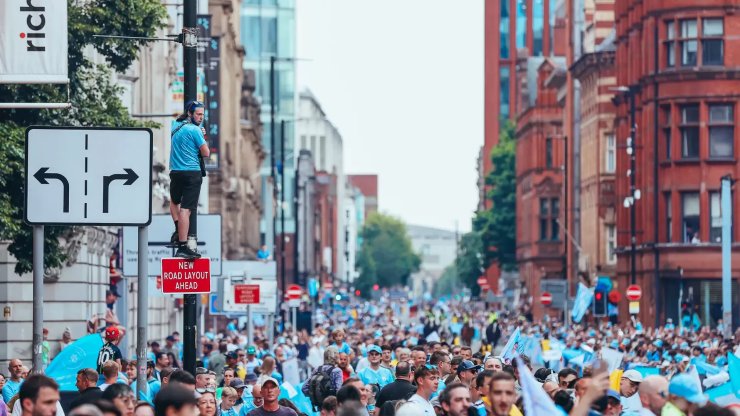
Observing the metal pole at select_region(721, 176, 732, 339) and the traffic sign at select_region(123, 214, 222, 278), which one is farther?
the metal pole at select_region(721, 176, 732, 339)

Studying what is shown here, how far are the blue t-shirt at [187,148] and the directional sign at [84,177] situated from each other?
2.53 feet

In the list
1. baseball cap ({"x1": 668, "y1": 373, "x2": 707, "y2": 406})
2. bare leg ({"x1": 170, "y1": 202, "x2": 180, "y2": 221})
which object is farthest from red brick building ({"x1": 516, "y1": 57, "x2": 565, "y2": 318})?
baseball cap ({"x1": 668, "y1": 373, "x2": 707, "y2": 406})

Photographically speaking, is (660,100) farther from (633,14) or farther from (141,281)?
(141,281)

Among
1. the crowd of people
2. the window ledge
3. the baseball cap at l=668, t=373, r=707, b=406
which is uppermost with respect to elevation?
the window ledge

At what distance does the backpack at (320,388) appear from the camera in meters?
21.2

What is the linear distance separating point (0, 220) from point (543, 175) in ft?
310

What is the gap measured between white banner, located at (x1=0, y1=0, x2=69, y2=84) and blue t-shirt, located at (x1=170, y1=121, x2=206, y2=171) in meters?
2.15

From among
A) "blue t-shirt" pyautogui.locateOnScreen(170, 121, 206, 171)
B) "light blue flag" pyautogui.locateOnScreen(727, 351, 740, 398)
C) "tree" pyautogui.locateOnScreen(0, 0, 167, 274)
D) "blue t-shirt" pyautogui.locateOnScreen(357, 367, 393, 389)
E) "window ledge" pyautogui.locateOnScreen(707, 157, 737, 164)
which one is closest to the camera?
"blue t-shirt" pyautogui.locateOnScreen(170, 121, 206, 171)

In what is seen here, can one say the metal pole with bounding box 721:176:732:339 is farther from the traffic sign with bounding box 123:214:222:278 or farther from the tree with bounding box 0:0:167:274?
the tree with bounding box 0:0:167:274

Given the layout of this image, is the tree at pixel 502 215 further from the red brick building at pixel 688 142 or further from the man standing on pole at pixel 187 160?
the man standing on pole at pixel 187 160

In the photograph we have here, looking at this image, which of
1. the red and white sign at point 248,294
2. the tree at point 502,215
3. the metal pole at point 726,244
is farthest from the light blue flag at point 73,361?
the tree at point 502,215

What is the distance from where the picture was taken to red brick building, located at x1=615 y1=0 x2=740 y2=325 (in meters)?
68.1

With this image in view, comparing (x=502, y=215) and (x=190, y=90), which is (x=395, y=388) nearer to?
(x=190, y=90)

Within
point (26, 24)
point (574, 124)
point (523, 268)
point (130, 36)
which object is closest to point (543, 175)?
point (523, 268)
